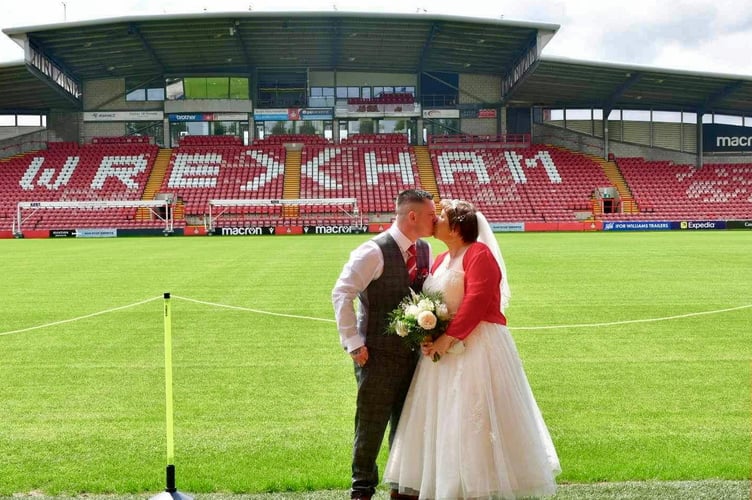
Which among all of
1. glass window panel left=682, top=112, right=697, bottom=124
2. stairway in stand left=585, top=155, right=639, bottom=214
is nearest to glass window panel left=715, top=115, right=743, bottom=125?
glass window panel left=682, top=112, right=697, bottom=124

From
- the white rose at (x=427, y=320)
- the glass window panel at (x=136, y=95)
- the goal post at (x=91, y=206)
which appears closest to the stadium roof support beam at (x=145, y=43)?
the glass window panel at (x=136, y=95)

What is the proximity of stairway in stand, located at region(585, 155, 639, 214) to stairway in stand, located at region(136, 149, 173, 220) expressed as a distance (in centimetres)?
2988

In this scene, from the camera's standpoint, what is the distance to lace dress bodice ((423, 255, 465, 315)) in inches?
173

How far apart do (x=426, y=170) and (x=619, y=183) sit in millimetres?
14461

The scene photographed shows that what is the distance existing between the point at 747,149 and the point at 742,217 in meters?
11.0

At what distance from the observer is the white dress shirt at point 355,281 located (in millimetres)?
4367

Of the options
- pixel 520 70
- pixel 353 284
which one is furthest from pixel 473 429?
pixel 520 70

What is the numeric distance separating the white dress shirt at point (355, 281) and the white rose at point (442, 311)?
1.48ft

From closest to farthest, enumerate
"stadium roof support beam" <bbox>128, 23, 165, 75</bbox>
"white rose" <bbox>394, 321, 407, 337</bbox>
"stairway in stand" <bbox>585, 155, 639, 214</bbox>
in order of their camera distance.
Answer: "white rose" <bbox>394, 321, 407, 337</bbox> → "stadium roof support beam" <bbox>128, 23, 165, 75</bbox> → "stairway in stand" <bbox>585, 155, 639, 214</bbox>

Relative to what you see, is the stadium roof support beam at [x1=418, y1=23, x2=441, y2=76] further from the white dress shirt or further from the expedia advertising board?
the white dress shirt

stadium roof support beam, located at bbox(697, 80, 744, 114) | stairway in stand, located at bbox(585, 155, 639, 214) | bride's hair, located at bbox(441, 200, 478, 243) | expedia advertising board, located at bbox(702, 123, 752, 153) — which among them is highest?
stadium roof support beam, located at bbox(697, 80, 744, 114)

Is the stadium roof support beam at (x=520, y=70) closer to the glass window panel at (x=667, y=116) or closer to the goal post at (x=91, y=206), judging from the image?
the glass window panel at (x=667, y=116)

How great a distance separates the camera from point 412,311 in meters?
4.22

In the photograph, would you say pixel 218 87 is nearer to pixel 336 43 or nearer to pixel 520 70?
pixel 336 43
